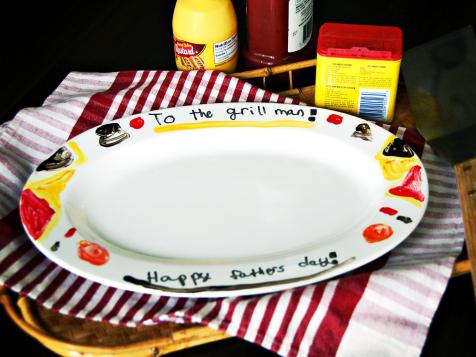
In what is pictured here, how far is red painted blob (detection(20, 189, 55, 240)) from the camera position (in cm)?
61

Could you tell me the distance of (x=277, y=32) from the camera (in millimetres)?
797

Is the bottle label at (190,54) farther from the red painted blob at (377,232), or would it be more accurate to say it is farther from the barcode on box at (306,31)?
the red painted blob at (377,232)

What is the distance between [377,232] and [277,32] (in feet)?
0.91

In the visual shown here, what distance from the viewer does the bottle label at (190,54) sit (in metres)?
0.79

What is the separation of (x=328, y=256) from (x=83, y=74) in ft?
1.26

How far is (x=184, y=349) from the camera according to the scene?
1.94 ft

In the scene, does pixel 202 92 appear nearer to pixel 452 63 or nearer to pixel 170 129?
pixel 170 129

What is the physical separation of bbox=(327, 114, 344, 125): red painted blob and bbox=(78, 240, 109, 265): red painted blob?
25 centimetres

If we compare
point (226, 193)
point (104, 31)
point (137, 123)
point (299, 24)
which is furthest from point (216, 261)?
point (104, 31)

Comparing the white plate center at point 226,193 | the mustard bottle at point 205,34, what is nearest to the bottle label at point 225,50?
the mustard bottle at point 205,34

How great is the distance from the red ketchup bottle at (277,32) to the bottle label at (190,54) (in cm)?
6

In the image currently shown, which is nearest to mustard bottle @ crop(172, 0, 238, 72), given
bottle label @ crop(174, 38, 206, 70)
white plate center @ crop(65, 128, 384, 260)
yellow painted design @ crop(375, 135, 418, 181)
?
bottle label @ crop(174, 38, 206, 70)

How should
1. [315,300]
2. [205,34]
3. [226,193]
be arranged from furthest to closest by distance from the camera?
1. [205,34]
2. [226,193]
3. [315,300]

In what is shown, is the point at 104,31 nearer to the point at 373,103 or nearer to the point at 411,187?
the point at 373,103
